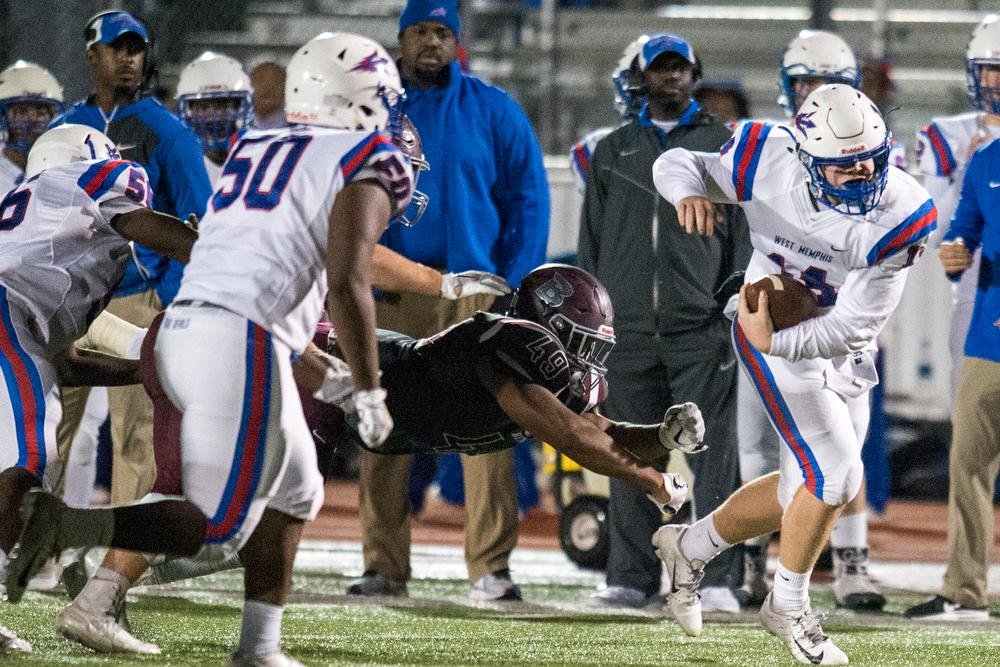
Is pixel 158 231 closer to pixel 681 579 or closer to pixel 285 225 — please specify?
pixel 285 225

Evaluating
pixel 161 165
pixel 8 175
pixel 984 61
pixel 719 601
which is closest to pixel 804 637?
pixel 719 601

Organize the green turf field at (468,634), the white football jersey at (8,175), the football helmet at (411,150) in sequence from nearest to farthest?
the football helmet at (411,150) → the green turf field at (468,634) → the white football jersey at (8,175)

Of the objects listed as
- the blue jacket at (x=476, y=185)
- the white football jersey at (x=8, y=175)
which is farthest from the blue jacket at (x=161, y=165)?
the blue jacket at (x=476, y=185)

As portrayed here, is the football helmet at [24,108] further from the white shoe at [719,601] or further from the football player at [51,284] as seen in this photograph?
the white shoe at [719,601]

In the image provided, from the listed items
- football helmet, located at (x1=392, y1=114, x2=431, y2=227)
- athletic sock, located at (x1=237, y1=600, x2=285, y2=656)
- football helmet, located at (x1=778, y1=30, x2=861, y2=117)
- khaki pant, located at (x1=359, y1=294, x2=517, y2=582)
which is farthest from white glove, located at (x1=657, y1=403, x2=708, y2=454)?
football helmet, located at (x1=778, y1=30, x2=861, y2=117)

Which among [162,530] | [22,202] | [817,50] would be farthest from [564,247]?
[162,530]

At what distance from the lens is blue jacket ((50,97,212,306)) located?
19.8 ft

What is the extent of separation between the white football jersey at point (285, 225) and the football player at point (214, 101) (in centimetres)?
330

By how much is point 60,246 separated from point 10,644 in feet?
3.31

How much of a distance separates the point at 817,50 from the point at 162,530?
381cm

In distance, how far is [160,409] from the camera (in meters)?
3.93

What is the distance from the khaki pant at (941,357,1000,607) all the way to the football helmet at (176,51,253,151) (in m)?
3.08

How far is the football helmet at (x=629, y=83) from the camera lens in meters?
6.39

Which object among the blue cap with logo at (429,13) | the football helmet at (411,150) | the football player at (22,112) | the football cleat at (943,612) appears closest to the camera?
the football helmet at (411,150)
